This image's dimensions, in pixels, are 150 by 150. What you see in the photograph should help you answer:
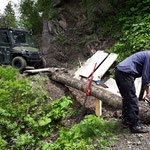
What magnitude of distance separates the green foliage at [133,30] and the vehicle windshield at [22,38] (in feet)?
15.0

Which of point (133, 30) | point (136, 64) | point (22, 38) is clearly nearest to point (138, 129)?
point (136, 64)

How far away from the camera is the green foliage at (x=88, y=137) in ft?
8.89

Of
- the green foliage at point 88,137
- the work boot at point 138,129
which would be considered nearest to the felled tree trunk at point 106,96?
the work boot at point 138,129

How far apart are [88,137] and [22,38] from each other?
6.87 m

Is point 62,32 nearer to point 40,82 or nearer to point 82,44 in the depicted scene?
point 82,44

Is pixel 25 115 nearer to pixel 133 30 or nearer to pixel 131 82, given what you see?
pixel 131 82

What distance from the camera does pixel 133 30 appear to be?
7156mm

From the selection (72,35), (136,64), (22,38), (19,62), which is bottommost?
(19,62)

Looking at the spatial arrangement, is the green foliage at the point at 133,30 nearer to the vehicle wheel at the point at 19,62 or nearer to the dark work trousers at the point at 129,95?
the dark work trousers at the point at 129,95

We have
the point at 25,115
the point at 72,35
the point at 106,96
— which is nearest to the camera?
the point at 106,96

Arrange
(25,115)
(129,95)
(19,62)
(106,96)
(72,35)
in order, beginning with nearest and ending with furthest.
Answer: (129,95) < (106,96) < (25,115) < (19,62) < (72,35)

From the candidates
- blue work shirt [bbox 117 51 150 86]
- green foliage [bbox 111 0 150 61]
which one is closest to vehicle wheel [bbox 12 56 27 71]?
green foliage [bbox 111 0 150 61]

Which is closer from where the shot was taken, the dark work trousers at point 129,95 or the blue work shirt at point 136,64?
the blue work shirt at point 136,64

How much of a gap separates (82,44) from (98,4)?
282 centimetres
